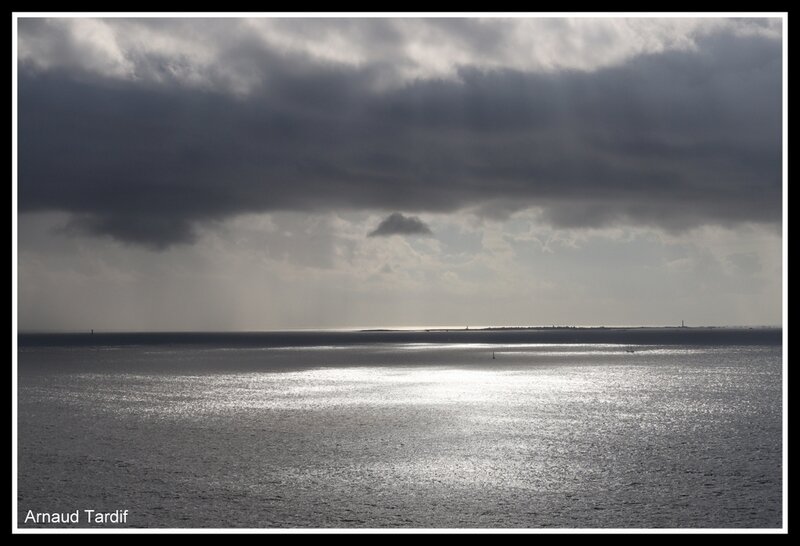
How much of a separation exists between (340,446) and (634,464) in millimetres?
25725

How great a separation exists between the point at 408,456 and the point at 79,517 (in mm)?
26341

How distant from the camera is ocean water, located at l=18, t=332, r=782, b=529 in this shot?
1641 inches

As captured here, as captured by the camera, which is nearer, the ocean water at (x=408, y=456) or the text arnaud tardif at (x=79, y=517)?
the text arnaud tardif at (x=79, y=517)

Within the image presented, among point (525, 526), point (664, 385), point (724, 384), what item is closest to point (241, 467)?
point (525, 526)

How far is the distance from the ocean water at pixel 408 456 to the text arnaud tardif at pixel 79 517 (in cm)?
60

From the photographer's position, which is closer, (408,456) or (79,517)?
(79,517)

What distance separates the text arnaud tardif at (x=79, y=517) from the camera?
40.2 metres

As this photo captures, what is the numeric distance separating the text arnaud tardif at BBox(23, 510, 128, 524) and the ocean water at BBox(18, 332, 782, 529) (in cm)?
60

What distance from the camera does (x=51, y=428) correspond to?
73562 millimetres

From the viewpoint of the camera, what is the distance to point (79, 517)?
41094mm

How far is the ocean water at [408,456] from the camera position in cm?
4169

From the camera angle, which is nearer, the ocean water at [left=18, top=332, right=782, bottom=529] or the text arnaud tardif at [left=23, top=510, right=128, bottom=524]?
the text arnaud tardif at [left=23, top=510, right=128, bottom=524]
